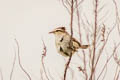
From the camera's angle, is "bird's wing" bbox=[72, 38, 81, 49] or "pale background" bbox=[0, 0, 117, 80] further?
"pale background" bbox=[0, 0, 117, 80]

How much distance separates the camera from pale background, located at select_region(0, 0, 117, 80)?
3.16 ft

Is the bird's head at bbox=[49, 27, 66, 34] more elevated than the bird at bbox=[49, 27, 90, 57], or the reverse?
the bird's head at bbox=[49, 27, 66, 34]

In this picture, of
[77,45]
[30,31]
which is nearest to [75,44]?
[77,45]

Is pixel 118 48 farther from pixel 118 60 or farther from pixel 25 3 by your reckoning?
pixel 25 3

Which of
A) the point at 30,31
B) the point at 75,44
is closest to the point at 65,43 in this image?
the point at 75,44

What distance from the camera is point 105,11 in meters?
1.01

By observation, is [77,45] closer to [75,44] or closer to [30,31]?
[75,44]

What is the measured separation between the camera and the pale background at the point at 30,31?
3.16ft

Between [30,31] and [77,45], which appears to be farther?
[30,31]

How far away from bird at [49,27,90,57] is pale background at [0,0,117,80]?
0.18ft

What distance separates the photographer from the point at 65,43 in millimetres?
850

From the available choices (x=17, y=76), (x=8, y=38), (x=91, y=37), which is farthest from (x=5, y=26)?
(x=91, y=37)

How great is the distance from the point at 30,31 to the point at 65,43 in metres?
0.18

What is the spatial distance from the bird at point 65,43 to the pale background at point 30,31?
55 millimetres
